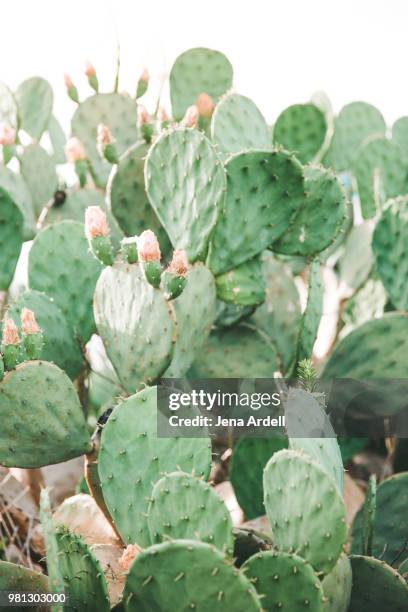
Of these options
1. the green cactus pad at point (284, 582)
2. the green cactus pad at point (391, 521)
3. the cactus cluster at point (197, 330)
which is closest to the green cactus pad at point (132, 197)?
the cactus cluster at point (197, 330)

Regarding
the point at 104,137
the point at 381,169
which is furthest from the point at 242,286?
the point at 381,169

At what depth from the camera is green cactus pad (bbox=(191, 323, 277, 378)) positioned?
228 cm

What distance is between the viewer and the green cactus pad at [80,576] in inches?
55.4

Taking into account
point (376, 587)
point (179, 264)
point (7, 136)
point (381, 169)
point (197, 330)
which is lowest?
point (376, 587)

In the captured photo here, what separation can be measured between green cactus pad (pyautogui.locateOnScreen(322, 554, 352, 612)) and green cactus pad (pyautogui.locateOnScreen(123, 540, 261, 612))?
10.8 inches

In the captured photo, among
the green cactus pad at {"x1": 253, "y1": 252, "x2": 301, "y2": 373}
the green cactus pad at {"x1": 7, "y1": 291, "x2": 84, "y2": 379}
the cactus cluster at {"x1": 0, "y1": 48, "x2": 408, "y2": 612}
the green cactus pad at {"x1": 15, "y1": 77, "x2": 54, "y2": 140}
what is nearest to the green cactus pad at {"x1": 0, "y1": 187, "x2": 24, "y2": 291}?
the cactus cluster at {"x1": 0, "y1": 48, "x2": 408, "y2": 612}

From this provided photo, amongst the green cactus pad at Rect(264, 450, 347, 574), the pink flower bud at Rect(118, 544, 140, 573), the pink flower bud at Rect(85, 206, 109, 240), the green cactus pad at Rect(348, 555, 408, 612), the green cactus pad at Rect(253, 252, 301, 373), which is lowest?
the green cactus pad at Rect(348, 555, 408, 612)

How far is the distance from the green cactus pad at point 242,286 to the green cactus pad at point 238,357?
0.19 m

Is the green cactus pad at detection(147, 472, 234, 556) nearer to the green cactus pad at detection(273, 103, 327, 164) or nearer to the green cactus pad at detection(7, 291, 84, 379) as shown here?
the green cactus pad at detection(7, 291, 84, 379)

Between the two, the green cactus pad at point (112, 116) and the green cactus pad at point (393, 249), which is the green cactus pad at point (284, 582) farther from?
the green cactus pad at point (112, 116)

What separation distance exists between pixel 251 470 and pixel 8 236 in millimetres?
892

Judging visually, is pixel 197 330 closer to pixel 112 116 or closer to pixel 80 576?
pixel 80 576

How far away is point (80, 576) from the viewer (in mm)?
1434

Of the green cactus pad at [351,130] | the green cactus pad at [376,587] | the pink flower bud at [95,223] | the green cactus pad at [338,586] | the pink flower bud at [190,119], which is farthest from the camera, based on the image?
the green cactus pad at [351,130]
